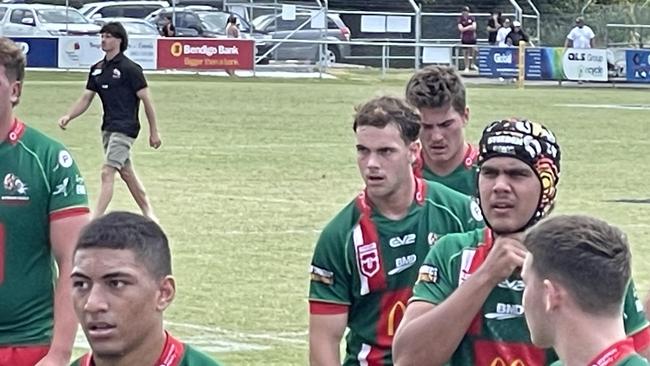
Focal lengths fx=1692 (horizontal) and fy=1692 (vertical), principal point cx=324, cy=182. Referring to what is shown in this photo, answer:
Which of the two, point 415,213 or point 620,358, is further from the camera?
point 415,213

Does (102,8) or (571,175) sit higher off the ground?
(102,8)

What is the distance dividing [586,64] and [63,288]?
45651 mm

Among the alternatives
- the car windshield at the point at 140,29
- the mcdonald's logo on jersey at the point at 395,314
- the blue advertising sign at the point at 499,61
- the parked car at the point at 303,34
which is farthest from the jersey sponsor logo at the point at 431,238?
the parked car at the point at 303,34

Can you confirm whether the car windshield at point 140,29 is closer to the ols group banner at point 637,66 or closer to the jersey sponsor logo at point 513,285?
the ols group banner at point 637,66

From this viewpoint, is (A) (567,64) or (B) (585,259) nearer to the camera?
(B) (585,259)

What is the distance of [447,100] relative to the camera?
328 inches

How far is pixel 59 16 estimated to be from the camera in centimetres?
5394

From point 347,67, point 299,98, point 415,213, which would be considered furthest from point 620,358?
point 347,67

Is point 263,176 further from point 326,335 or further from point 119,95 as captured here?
→ point 326,335

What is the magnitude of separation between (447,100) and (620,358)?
396 centimetres

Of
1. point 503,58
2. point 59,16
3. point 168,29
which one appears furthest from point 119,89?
point 59,16

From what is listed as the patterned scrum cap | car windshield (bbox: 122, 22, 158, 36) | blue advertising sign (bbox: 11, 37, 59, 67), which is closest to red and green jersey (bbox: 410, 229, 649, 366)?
the patterned scrum cap

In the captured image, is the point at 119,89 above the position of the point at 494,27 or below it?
below

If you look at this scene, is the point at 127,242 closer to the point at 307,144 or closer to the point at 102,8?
the point at 307,144
